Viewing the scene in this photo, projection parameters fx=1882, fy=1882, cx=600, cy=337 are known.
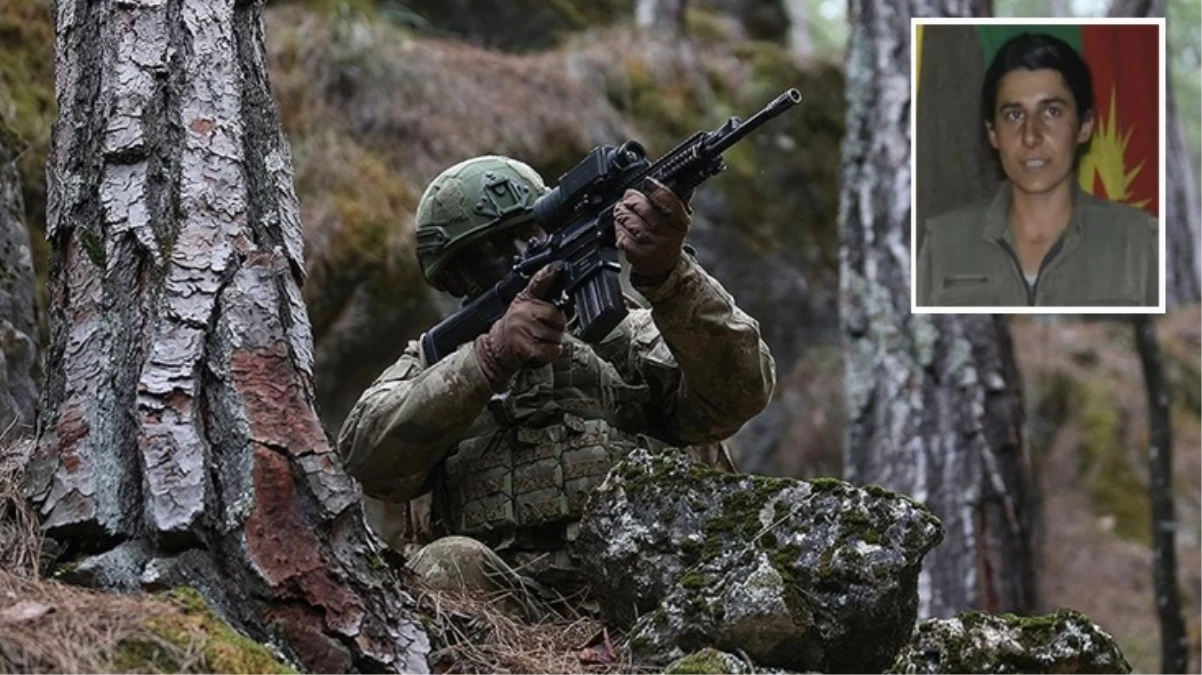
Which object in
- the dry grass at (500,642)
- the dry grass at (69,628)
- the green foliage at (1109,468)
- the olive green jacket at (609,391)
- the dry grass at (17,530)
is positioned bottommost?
the green foliage at (1109,468)

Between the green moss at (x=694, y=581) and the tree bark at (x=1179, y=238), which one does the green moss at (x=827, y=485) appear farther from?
the tree bark at (x=1179, y=238)

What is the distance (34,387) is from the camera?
5.48m

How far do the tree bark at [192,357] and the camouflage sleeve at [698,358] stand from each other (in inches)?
38.2

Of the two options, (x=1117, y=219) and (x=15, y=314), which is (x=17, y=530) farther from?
(x=1117, y=219)

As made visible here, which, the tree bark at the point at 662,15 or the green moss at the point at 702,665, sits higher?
the tree bark at the point at 662,15

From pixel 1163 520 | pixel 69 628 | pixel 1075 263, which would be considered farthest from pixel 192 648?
pixel 1163 520

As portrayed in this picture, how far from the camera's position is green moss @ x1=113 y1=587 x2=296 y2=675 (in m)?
3.20

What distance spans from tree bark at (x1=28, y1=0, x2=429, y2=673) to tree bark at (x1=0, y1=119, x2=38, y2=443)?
3.76 feet

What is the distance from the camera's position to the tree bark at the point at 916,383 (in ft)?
25.6

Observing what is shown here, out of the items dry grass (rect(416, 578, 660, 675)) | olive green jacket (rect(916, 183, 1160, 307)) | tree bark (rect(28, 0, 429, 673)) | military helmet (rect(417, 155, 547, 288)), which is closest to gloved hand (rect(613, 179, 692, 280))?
military helmet (rect(417, 155, 547, 288))

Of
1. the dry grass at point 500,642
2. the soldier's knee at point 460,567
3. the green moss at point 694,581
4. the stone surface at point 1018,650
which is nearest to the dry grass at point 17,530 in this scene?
the dry grass at point 500,642

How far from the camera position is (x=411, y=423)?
4738 mm

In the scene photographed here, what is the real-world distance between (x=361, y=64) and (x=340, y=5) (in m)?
0.40

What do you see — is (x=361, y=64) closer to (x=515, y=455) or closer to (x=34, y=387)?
(x=34, y=387)
